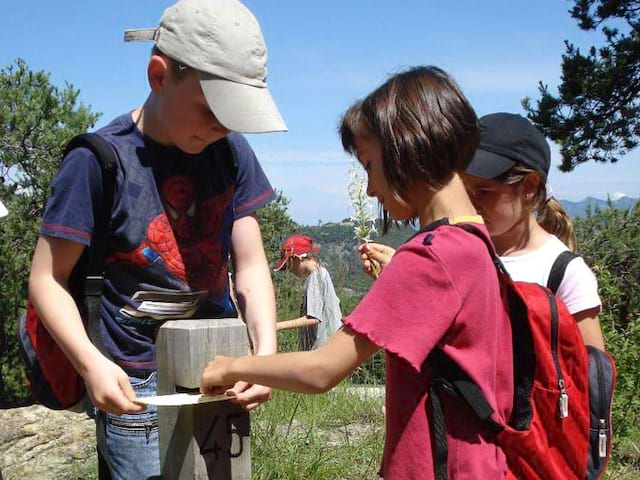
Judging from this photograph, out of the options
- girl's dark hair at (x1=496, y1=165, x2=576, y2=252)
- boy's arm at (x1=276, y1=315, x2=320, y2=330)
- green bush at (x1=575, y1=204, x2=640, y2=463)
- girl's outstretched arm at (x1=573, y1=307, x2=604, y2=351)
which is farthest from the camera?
boy's arm at (x1=276, y1=315, x2=320, y2=330)

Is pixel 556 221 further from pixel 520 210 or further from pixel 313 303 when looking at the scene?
pixel 313 303

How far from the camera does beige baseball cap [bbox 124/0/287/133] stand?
1.78 meters

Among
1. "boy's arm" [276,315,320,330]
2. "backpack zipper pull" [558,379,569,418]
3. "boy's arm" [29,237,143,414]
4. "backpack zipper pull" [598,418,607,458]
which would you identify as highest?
"boy's arm" [29,237,143,414]

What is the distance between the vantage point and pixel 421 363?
1531 millimetres

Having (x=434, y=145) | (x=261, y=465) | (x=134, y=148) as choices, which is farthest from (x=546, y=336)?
(x=261, y=465)

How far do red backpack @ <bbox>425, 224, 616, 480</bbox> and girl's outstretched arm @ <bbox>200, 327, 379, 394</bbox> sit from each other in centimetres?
16

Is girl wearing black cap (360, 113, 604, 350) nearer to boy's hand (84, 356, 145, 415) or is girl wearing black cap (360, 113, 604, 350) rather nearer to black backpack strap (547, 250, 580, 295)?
black backpack strap (547, 250, 580, 295)

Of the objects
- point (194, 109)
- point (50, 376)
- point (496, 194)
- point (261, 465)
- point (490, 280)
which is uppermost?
point (194, 109)

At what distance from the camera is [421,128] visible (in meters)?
1.66

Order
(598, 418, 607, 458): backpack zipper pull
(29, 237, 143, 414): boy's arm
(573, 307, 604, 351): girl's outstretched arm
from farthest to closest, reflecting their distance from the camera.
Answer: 1. (573, 307, 604, 351): girl's outstretched arm
2. (598, 418, 607, 458): backpack zipper pull
3. (29, 237, 143, 414): boy's arm

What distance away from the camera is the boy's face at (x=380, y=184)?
170 cm

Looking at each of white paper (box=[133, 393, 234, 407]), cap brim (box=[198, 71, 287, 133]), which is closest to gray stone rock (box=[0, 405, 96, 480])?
white paper (box=[133, 393, 234, 407])

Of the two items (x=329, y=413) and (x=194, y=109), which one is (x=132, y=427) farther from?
(x=329, y=413)

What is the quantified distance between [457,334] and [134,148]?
91 cm
